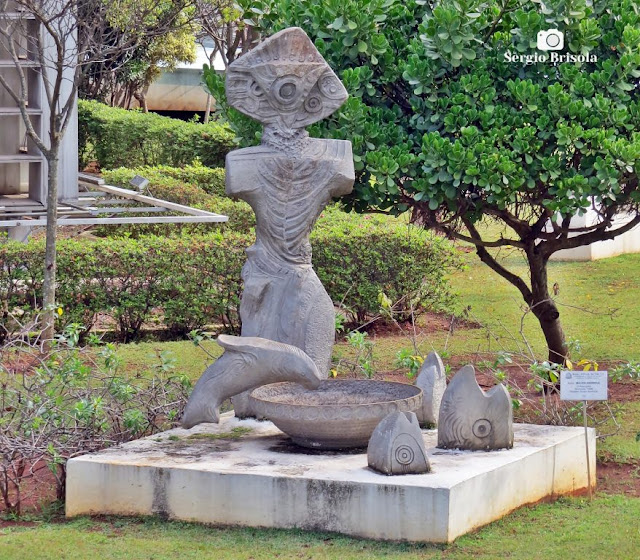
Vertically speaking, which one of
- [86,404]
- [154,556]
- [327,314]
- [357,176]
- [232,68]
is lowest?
[154,556]

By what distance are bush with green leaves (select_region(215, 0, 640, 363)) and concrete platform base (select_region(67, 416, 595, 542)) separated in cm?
205

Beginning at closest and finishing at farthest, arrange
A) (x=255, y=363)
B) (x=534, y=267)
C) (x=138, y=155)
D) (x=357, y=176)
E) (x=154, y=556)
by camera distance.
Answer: (x=154, y=556) → (x=255, y=363) → (x=357, y=176) → (x=534, y=267) → (x=138, y=155)

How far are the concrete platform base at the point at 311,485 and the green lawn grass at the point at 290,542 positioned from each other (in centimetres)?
8

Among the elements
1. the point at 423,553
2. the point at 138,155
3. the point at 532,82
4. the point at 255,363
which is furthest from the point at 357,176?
the point at 138,155

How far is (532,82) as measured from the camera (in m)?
8.48

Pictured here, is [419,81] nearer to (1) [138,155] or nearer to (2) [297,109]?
(2) [297,109]

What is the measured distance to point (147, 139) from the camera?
2170 cm

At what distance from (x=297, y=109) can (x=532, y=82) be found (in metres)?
1.95

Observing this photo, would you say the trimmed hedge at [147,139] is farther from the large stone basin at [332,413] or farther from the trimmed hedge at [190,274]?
the large stone basin at [332,413]

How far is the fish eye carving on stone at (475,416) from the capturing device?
22.1 ft

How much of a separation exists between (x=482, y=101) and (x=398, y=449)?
123 inches

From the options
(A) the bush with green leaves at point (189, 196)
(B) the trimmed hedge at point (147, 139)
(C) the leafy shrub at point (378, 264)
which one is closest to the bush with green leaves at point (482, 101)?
(C) the leafy shrub at point (378, 264)

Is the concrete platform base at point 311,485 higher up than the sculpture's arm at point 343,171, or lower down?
lower down

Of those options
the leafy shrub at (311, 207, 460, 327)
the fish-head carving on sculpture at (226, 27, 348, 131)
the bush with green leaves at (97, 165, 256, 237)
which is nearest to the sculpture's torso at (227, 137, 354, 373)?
the fish-head carving on sculpture at (226, 27, 348, 131)
